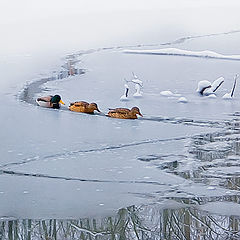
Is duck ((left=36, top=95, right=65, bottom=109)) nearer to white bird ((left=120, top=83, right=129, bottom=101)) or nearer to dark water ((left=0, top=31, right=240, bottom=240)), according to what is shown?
dark water ((left=0, top=31, right=240, bottom=240))

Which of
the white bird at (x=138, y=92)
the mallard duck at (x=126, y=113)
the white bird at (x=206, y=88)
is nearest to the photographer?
the mallard duck at (x=126, y=113)

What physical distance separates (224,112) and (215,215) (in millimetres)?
2273

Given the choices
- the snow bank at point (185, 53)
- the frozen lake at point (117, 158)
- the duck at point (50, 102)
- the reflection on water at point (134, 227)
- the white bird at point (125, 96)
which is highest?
the snow bank at point (185, 53)

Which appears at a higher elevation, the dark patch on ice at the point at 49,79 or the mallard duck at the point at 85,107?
the dark patch on ice at the point at 49,79

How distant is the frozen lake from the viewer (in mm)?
2791

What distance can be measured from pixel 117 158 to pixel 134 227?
36.5 inches

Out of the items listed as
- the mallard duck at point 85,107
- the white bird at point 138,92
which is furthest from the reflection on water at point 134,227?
the white bird at point 138,92

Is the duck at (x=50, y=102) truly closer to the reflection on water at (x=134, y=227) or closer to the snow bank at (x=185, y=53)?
the reflection on water at (x=134, y=227)

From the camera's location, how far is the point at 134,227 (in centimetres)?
276

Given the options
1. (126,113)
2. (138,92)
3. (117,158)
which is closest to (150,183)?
(117,158)

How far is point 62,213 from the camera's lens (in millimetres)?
2869

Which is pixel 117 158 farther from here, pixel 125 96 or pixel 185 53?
pixel 185 53

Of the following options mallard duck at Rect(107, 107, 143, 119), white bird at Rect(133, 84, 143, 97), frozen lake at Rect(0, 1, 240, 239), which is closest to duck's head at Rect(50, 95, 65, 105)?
frozen lake at Rect(0, 1, 240, 239)

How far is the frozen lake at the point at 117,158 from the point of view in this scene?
279cm
